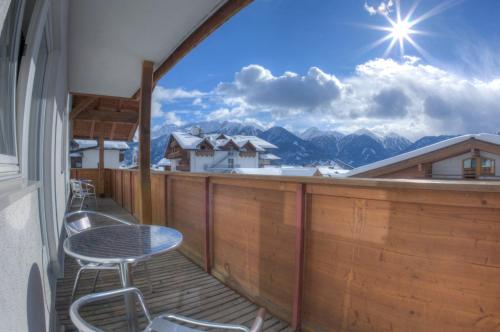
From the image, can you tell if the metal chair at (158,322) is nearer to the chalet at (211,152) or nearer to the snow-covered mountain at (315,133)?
the chalet at (211,152)

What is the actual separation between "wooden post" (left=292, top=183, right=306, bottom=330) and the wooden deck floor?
0.13m

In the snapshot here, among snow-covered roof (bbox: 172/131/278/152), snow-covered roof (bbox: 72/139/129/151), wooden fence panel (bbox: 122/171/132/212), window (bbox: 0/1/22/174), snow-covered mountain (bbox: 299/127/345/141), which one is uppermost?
snow-covered mountain (bbox: 299/127/345/141)

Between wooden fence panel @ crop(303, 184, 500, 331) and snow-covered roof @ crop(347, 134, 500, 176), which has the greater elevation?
snow-covered roof @ crop(347, 134, 500, 176)

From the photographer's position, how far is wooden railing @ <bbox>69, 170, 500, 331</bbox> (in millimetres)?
1230

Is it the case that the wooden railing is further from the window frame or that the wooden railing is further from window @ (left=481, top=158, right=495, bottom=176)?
window @ (left=481, top=158, right=495, bottom=176)

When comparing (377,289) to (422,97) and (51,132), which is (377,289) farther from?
(422,97)

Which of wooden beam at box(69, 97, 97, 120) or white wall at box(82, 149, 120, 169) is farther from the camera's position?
white wall at box(82, 149, 120, 169)

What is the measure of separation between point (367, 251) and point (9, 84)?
6.34ft

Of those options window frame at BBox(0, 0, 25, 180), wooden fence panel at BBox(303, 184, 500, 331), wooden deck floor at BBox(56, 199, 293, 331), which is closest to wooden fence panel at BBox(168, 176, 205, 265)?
wooden deck floor at BBox(56, 199, 293, 331)

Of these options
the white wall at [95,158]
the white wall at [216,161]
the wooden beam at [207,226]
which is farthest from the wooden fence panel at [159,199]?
the white wall at [216,161]

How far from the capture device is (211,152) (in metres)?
29.8

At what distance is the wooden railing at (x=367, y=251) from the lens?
1.23 m

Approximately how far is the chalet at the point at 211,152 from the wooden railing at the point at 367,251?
83.6 feet

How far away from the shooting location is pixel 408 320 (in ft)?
4.66
